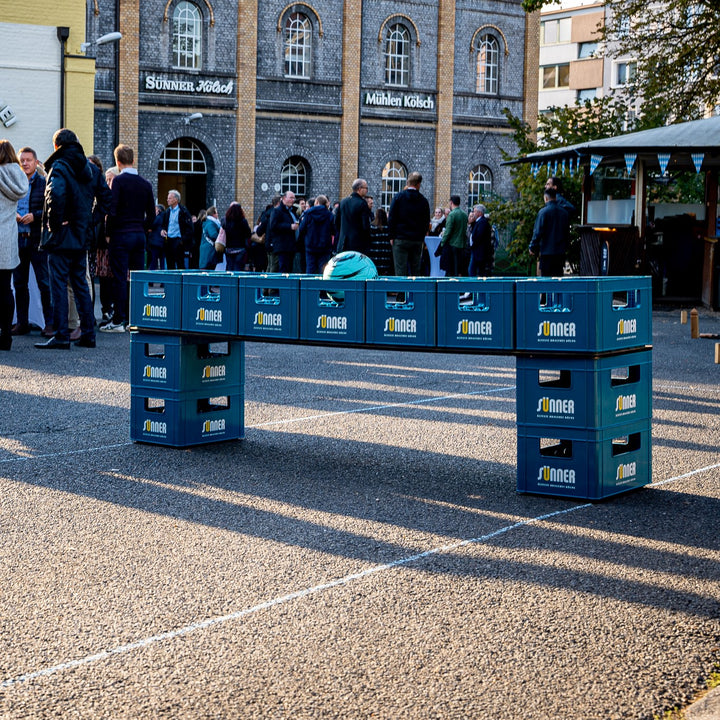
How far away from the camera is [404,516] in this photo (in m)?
6.42

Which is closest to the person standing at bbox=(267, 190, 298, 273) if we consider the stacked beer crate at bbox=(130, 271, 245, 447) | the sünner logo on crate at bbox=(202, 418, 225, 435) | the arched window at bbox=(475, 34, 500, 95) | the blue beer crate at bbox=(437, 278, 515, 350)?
the stacked beer crate at bbox=(130, 271, 245, 447)

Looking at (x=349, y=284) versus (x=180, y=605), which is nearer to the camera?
(x=180, y=605)

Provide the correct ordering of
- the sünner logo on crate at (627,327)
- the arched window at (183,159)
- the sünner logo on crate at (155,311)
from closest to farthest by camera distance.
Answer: the sünner logo on crate at (627,327), the sünner logo on crate at (155,311), the arched window at (183,159)

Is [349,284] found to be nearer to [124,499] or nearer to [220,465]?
[220,465]

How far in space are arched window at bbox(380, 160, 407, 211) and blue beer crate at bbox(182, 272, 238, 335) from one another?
3608cm

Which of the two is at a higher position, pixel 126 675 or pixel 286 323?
pixel 286 323

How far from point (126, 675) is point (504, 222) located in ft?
80.8

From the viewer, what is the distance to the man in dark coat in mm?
18578

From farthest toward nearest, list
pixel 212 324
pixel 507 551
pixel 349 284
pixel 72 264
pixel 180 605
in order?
pixel 72 264 → pixel 212 324 → pixel 349 284 → pixel 507 551 → pixel 180 605

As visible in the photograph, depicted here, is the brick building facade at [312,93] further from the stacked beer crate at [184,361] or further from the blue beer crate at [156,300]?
the stacked beer crate at [184,361]

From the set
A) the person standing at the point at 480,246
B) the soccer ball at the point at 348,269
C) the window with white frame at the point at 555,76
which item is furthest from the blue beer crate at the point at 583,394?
the window with white frame at the point at 555,76

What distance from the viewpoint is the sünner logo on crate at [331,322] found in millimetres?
7527

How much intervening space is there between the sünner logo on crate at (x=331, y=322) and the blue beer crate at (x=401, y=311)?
0.55 ft

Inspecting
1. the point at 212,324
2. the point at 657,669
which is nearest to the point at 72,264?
the point at 212,324
